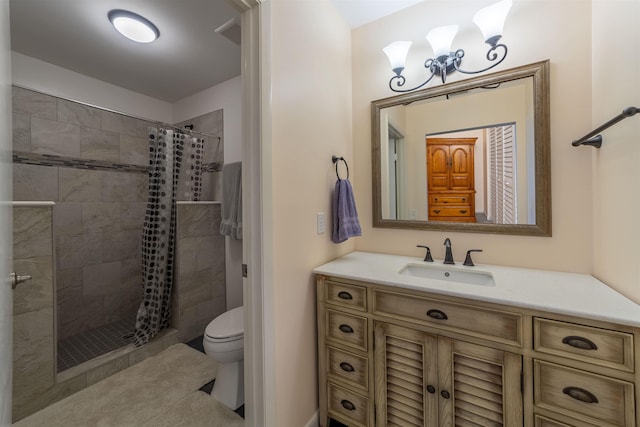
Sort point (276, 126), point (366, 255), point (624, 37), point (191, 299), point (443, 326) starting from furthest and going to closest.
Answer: point (191, 299)
point (366, 255)
point (276, 126)
point (443, 326)
point (624, 37)

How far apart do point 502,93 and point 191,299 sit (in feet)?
9.22

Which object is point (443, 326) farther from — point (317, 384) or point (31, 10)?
point (31, 10)

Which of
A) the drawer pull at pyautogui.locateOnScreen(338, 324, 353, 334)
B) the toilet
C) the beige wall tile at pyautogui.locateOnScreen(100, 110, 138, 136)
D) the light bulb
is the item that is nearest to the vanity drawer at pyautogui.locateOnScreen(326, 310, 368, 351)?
the drawer pull at pyautogui.locateOnScreen(338, 324, 353, 334)

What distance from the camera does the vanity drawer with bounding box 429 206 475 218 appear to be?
5.18 ft

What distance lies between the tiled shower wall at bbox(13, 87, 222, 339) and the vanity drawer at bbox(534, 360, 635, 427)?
287 centimetres

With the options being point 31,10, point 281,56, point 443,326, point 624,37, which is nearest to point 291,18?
point 281,56

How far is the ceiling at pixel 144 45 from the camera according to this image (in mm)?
1656

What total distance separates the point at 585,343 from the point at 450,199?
3.10ft

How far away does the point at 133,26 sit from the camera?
1791 mm

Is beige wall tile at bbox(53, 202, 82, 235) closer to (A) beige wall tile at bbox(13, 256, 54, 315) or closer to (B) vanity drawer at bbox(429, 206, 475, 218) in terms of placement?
(A) beige wall tile at bbox(13, 256, 54, 315)

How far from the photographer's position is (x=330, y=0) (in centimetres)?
163

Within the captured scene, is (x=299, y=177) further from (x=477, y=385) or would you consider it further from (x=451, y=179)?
(x=477, y=385)

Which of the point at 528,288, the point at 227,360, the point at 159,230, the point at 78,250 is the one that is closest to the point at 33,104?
the point at 78,250

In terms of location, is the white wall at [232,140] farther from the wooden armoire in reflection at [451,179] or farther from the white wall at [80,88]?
the wooden armoire in reflection at [451,179]
